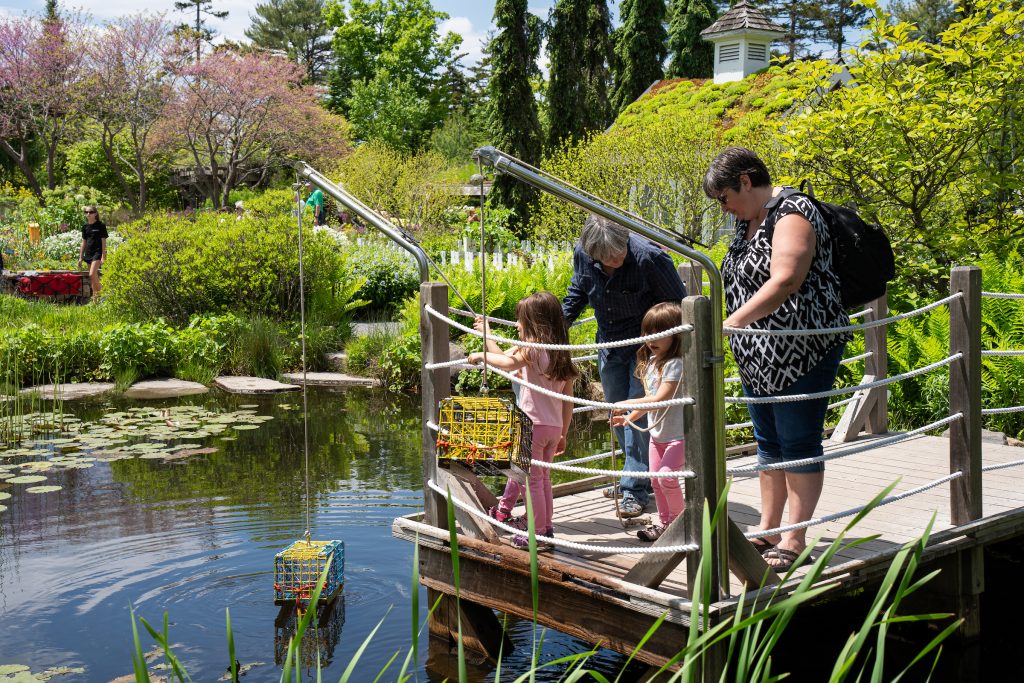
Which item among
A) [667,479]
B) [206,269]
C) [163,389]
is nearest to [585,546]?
[667,479]

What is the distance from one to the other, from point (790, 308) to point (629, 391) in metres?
1.28

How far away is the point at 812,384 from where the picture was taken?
3.92m

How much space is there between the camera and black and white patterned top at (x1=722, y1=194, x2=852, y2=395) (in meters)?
3.86

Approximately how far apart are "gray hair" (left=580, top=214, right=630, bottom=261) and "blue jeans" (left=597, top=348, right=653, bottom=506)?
1.50 ft

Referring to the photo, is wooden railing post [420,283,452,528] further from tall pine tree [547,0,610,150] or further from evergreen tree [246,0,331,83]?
evergreen tree [246,0,331,83]

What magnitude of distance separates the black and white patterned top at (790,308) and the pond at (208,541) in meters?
1.50

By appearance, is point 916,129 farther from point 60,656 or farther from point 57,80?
point 57,80

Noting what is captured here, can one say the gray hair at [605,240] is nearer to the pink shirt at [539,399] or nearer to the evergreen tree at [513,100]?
the pink shirt at [539,399]

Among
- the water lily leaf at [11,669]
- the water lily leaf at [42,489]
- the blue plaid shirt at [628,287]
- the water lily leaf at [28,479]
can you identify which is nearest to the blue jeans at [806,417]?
the blue plaid shirt at [628,287]

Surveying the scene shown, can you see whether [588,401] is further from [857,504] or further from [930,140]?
[930,140]

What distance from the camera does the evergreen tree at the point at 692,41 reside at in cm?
3728

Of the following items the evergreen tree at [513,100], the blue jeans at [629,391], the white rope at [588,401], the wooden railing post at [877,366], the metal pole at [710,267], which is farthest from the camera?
the evergreen tree at [513,100]

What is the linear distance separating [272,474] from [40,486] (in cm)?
159

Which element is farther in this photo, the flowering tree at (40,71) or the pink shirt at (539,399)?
the flowering tree at (40,71)
